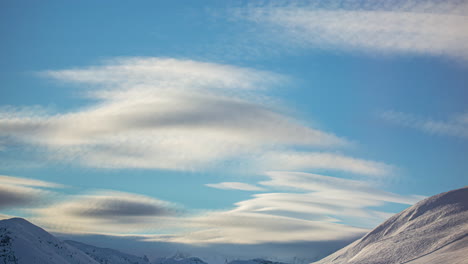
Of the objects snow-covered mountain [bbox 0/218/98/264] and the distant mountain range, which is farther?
the distant mountain range

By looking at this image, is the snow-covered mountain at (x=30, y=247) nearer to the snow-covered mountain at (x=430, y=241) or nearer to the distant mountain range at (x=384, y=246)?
the distant mountain range at (x=384, y=246)

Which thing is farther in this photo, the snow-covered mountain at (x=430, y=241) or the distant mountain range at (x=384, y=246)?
the snow-covered mountain at (x=430, y=241)

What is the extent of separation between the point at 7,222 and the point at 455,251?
127 meters

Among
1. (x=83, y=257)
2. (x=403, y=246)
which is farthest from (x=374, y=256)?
(x=83, y=257)

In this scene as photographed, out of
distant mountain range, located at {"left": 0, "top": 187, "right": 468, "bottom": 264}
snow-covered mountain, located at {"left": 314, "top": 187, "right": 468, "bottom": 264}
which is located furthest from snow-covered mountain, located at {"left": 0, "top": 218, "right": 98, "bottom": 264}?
snow-covered mountain, located at {"left": 314, "top": 187, "right": 468, "bottom": 264}

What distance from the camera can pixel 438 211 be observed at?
197000 mm

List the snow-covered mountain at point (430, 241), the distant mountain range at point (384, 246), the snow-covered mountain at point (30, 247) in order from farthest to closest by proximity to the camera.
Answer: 1. the snow-covered mountain at point (430, 241)
2. the distant mountain range at point (384, 246)
3. the snow-covered mountain at point (30, 247)

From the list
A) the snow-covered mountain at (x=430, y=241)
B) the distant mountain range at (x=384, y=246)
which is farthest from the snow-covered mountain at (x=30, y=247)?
the snow-covered mountain at (x=430, y=241)

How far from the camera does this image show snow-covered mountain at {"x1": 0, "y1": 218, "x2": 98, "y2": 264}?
2461 inches

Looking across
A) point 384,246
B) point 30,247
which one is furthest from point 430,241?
point 30,247

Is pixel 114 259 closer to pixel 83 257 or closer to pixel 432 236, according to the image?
pixel 83 257

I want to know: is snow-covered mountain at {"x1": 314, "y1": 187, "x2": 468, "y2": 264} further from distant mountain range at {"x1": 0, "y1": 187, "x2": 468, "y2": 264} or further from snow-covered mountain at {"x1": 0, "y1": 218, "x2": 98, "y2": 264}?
snow-covered mountain at {"x1": 0, "y1": 218, "x2": 98, "y2": 264}

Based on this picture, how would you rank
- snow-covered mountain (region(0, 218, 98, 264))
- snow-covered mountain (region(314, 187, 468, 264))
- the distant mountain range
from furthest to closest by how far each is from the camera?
snow-covered mountain (region(314, 187, 468, 264)) < the distant mountain range < snow-covered mountain (region(0, 218, 98, 264))

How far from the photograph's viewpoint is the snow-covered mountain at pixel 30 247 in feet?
205
